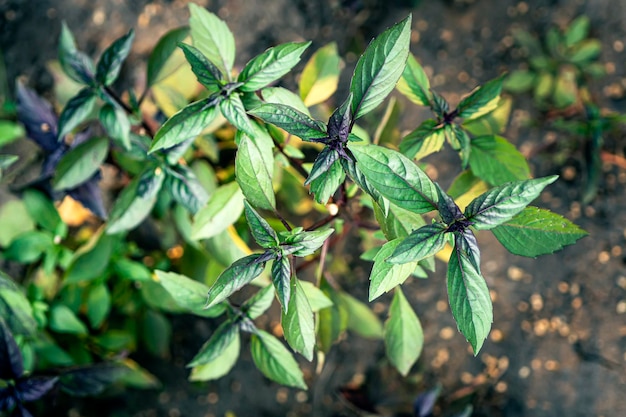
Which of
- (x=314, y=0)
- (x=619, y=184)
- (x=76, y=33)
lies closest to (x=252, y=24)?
(x=314, y=0)

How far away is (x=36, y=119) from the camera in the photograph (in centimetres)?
156

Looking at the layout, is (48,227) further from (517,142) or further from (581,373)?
(581,373)

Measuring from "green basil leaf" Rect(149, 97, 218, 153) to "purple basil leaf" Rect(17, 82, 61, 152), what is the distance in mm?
634

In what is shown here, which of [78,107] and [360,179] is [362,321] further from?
[78,107]

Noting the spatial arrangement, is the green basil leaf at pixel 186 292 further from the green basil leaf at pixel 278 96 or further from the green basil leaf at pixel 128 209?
the green basil leaf at pixel 278 96

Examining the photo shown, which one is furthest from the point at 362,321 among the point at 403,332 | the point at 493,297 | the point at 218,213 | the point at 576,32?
the point at 576,32

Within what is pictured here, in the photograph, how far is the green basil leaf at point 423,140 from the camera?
1.19 metres

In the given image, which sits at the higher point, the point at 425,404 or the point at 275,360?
the point at 275,360

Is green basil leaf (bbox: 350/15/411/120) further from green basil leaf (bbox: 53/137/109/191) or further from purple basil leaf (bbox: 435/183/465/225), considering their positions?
green basil leaf (bbox: 53/137/109/191)

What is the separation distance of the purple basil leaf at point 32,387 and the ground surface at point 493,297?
0.75 meters

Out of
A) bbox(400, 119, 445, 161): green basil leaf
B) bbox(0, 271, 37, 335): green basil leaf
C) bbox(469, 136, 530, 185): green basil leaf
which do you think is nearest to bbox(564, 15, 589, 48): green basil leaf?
bbox(469, 136, 530, 185): green basil leaf

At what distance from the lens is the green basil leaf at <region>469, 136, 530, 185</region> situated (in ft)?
4.07

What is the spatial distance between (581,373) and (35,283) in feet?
6.21

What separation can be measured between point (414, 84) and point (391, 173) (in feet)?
1.17
